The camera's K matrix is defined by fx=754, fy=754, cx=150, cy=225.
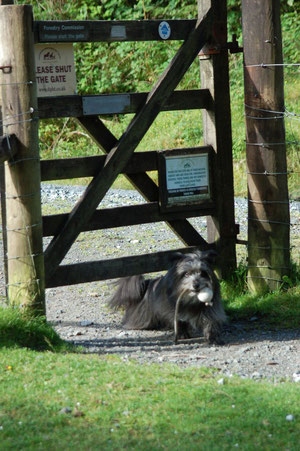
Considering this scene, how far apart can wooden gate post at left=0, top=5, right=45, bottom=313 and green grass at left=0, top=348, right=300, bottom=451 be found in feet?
2.68

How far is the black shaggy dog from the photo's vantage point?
652cm

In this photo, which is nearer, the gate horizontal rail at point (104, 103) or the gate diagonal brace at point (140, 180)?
the gate horizontal rail at point (104, 103)

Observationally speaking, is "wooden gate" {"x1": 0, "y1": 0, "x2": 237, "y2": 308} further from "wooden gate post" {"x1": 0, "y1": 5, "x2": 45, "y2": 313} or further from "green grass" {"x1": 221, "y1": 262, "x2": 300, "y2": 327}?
"wooden gate post" {"x1": 0, "y1": 5, "x2": 45, "y2": 313}

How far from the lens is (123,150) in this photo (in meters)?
6.83

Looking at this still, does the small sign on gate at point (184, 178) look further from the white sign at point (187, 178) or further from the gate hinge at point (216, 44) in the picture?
the gate hinge at point (216, 44)

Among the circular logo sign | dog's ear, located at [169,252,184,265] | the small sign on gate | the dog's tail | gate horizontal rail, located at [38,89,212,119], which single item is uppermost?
the circular logo sign

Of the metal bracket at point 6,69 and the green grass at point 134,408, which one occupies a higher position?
the metal bracket at point 6,69

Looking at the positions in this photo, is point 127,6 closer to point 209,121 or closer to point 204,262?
point 209,121

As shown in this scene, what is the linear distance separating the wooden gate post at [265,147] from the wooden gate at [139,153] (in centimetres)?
29

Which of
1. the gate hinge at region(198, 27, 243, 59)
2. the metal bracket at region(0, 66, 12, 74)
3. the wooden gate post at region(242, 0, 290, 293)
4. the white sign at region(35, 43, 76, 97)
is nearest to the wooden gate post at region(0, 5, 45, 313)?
the metal bracket at region(0, 66, 12, 74)

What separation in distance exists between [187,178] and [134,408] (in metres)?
3.30

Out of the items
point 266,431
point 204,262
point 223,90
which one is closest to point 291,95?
point 223,90

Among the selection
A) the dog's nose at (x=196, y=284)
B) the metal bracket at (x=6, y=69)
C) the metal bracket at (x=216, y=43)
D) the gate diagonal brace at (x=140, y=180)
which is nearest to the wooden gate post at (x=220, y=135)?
the metal bracket at (x=216, y=43)

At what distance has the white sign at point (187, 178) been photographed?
287 inches
